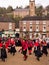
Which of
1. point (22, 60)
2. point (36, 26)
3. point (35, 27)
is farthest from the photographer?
point (35, 27)

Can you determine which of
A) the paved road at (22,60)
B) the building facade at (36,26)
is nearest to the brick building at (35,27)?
the building facade at (36,26)

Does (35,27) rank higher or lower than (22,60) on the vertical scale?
lower

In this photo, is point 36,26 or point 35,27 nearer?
point 36,26

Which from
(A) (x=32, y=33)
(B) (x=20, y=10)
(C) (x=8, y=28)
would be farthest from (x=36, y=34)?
(B) (x=20, y=10)

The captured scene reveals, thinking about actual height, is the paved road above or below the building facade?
above

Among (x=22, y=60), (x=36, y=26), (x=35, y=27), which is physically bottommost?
(x=35, y=27)

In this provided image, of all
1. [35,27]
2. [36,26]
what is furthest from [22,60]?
[35,27]

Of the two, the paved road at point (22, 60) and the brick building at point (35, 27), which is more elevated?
the paved road at point (22, 60)

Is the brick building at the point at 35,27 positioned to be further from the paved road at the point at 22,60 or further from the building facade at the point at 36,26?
the paved road at the point at 22,60

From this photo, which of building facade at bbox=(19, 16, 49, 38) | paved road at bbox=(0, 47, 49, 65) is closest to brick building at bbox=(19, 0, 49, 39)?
building facade at bbox=(19, 16, 49, 38)

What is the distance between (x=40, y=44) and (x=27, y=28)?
5858 centimetres

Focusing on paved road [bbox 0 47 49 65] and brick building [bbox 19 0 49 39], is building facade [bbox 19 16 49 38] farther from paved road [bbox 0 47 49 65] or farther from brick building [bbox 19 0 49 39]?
paved road [bbox 0 47 49 65]

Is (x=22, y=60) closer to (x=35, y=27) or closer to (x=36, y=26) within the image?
(x=36, y=26)

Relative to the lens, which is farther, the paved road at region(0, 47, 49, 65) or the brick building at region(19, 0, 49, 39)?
the brick building at region(19, 0, 49, 39)
